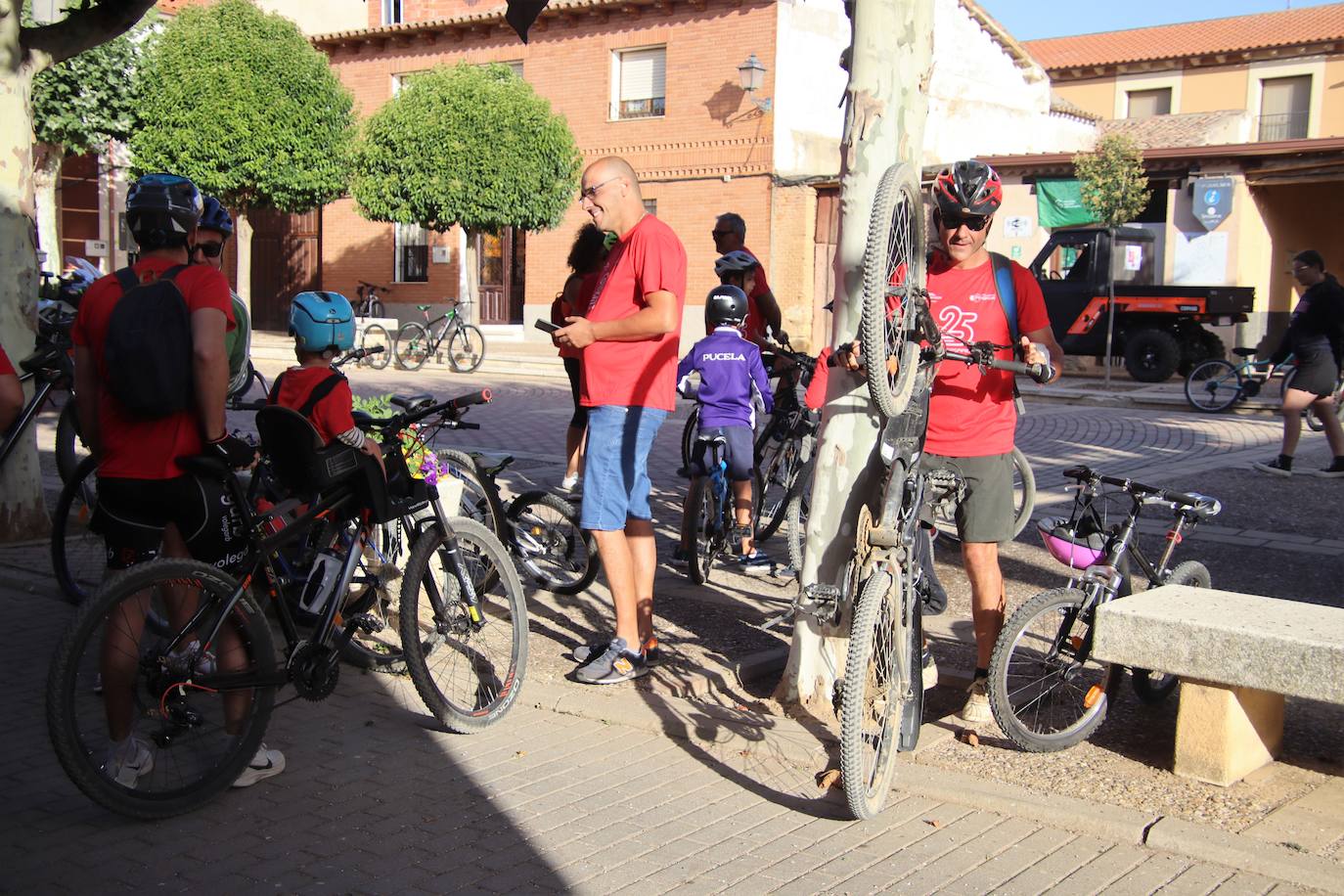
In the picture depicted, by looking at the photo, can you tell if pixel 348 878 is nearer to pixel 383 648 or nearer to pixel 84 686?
pixel 84 686

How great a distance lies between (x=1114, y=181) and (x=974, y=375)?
63.9ft

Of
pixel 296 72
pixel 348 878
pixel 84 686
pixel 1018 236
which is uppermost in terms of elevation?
pixel 296 72

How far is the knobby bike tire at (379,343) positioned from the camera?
21.9 metres

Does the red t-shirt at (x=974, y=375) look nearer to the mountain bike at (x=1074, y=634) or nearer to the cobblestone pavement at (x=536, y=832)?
the mountain bike at (x=1074, y=634)

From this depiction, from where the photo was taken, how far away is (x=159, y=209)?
4133 mm

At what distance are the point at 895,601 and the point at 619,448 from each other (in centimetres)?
154

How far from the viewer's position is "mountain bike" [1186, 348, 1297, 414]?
16.8 m

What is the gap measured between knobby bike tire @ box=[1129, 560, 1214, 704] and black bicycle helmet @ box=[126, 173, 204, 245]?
3800mm

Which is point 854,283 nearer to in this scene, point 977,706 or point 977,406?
point 977,406

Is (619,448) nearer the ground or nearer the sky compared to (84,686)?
nearer the sky

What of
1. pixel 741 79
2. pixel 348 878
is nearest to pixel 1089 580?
pixel 348 878

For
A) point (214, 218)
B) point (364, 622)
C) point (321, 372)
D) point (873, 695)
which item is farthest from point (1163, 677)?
point (214, 218)

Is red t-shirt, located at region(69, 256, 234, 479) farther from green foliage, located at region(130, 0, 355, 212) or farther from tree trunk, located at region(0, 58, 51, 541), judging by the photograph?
green foliage, located at region(130, 0, 355, 212)

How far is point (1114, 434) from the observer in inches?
547
